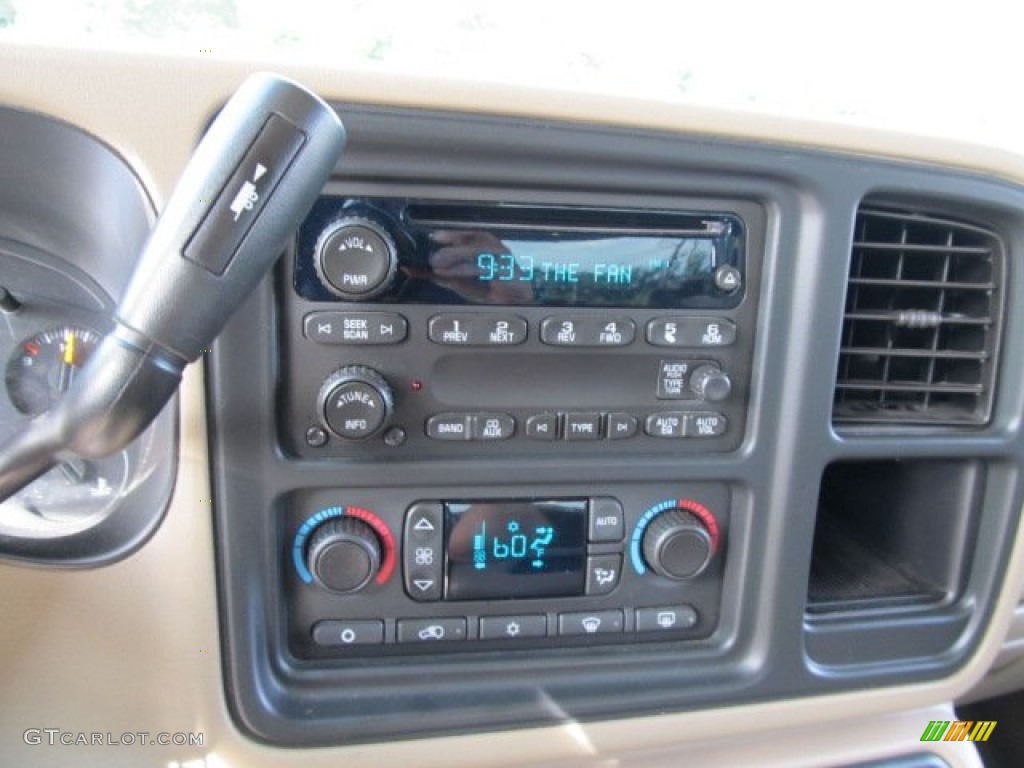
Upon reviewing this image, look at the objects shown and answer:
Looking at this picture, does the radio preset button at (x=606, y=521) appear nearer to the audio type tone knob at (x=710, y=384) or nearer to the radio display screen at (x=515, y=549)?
the radio display screen at (x=515, y=549)

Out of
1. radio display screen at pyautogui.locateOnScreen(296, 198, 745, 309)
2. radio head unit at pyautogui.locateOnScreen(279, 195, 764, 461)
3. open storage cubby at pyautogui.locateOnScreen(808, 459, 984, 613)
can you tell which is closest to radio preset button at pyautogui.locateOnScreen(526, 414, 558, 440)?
radio head unit at pyautogui.locateOnScreen(279, 195, 764, 461)

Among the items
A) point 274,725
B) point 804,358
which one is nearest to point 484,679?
point 274,725

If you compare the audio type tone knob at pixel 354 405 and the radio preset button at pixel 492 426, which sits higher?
the audio type tone knob at pixel 354 405

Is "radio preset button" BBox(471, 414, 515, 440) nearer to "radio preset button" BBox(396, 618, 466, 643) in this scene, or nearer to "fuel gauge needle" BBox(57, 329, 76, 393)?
"radio preset button" BBox(396, 618, 466, 643)

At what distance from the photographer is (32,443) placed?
22.9 inches

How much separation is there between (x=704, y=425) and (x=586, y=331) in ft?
0.49

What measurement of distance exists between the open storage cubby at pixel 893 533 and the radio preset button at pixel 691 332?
283mm

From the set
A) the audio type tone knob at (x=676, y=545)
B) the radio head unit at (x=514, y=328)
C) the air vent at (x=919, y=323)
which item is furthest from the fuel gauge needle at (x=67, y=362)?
the air vent at (x=919, y=323)

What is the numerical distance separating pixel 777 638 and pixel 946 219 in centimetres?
45

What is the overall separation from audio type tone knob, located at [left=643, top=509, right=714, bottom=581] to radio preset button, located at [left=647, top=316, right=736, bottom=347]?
17 cm

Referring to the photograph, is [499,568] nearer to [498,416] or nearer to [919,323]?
[498,416]

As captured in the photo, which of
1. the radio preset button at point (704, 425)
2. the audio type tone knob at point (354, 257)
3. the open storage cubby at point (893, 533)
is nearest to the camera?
the audio type tone knob at point (354, 257)

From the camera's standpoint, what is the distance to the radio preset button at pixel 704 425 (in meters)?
0.74

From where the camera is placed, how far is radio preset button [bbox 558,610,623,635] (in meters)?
0.77
